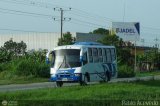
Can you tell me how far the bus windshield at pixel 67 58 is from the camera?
1292 inches

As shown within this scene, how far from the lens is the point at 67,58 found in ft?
108

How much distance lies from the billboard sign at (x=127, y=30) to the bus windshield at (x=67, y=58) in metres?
56.1

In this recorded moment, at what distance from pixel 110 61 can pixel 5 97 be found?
824 inches

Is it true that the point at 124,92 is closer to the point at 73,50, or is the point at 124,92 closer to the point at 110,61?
the point at 73,50

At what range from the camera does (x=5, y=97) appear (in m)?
17.7

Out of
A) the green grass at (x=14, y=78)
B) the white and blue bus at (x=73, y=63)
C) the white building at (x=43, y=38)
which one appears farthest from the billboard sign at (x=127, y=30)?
the white and blue bus at (x=73, y=63)

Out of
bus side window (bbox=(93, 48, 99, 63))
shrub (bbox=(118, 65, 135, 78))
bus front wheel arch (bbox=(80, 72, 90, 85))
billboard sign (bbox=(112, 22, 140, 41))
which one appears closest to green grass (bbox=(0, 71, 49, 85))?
shrub (bbox=(118, 65, 135, 78))

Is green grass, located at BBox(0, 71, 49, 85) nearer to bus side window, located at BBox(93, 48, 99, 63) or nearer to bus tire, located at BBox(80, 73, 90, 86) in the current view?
bus side window, located at BBox(93, 48, 99, 63)

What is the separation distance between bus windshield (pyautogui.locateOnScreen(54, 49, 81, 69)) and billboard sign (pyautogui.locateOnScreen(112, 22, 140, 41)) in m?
56.1

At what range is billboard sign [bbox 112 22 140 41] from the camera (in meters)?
89.1

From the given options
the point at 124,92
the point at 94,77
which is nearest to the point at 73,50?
the point at 94,77

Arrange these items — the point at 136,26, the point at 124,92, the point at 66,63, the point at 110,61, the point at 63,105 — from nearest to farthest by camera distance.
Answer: the point at 63,105 < the point at 124,92 < the point at 66,63 < the point at 110,61 < the point at 136,26

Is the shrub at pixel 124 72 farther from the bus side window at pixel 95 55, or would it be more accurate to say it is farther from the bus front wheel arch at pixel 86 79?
the bus front wheel arch at pixel 86 79

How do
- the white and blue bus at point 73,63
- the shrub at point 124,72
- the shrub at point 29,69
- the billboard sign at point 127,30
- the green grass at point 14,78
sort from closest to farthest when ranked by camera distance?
the white and blue bus at point 73,63
the green grass at point 14,78
the shrub at point 29,69
the shrub at point 124,72
the billboard sign at point 127,30
